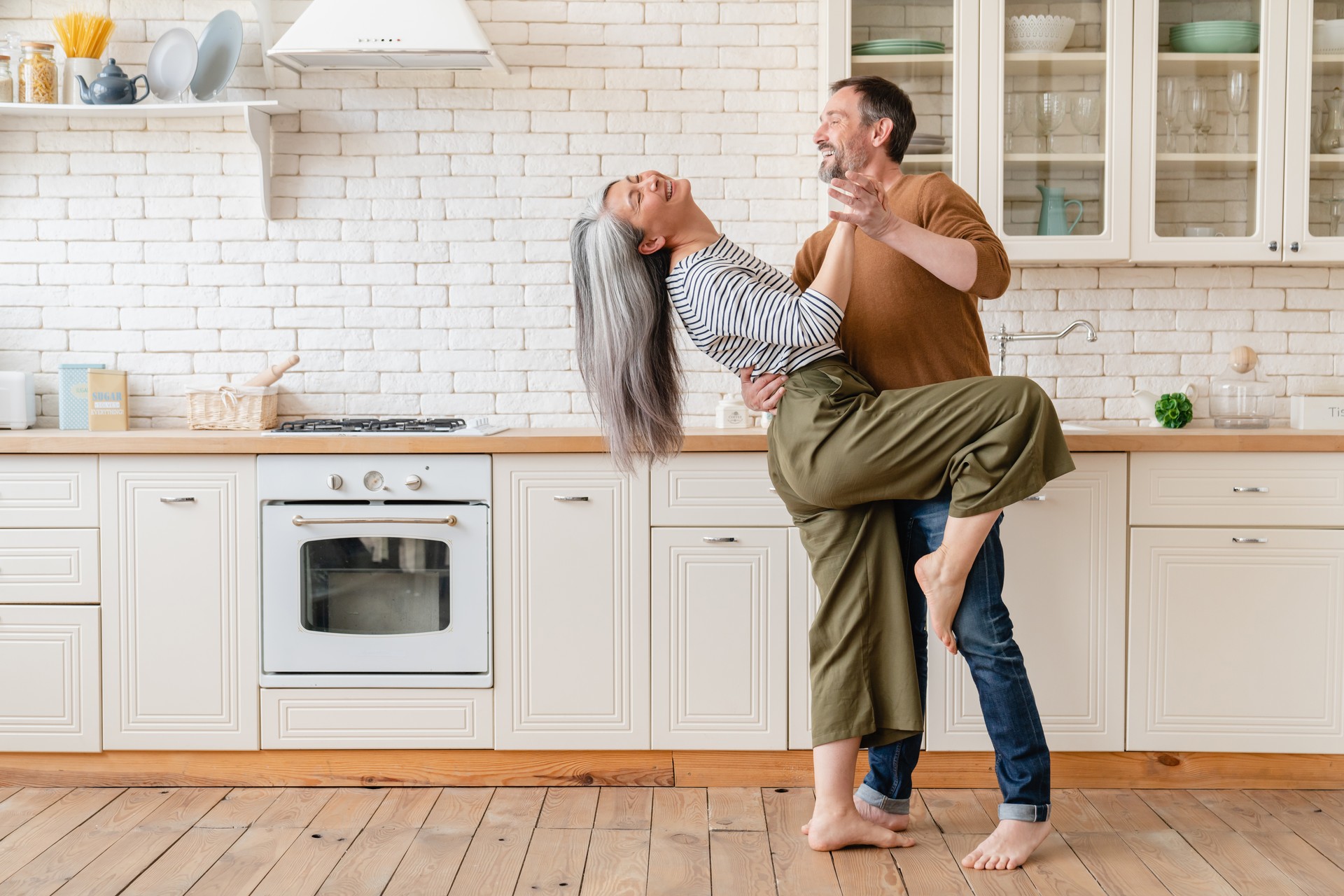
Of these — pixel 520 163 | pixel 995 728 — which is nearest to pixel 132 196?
pixel 520 163

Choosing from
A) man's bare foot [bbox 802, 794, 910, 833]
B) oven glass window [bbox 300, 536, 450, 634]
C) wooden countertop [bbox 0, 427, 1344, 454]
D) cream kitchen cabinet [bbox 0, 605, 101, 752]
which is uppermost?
wooden countertop [bbox 0, 427, 1344, 454]

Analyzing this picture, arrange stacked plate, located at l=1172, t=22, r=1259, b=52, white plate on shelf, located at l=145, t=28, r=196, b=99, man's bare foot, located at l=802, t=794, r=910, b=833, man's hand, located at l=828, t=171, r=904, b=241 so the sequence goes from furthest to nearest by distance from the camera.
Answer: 1. white plate on shelf, located at l=145, t=28, r=196, b=99
2. stacked plate, located at l=1172, t=22, r=1259, b=52
3. man's bare foot, located at l=802, t=794, r=910, b=833
4. man's hand, located at l=828, t=171, r=904, b=241

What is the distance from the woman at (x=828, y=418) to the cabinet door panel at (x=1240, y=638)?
755mm

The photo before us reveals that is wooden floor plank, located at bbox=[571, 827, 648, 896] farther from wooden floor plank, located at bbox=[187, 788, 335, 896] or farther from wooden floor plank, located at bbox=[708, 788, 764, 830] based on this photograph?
wooden floor plank, located at bbox=[187, 788, 335, 896]

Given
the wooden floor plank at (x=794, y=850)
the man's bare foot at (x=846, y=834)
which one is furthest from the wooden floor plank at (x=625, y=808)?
the man's bare foot at (x=846, y=834)

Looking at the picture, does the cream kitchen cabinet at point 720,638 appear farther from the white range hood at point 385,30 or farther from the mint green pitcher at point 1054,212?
the white range hood at point 385,30

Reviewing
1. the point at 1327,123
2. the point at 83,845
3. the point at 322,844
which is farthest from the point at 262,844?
the point at 1327,123

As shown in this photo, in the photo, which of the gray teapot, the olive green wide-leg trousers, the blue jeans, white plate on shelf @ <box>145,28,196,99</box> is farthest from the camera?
white plate on shelf @ <box>145,28,196,99</box>

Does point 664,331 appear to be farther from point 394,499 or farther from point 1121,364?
point 1121,364

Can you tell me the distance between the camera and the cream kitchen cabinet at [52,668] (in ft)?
9.10

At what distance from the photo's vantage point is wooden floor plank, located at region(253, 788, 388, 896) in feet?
7.27

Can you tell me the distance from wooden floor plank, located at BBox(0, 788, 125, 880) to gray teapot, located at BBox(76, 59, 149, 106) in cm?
184

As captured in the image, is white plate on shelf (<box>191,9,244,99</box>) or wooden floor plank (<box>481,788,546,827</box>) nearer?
wooden floor plank (<box>481,788,546,827</box>)

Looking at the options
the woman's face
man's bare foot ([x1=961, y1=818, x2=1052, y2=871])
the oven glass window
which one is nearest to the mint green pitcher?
the woman's face
